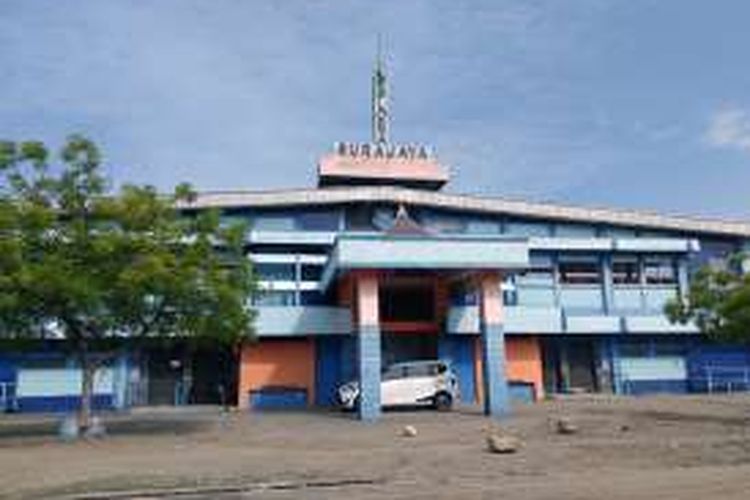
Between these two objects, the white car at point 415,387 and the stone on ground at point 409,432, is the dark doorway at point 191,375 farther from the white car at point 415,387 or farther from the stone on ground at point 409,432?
the stone on ground at point 409,432

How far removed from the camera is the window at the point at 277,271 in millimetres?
38906

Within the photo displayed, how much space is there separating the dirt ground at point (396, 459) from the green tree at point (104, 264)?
2.79 m

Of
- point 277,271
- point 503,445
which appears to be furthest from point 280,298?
point 503,445

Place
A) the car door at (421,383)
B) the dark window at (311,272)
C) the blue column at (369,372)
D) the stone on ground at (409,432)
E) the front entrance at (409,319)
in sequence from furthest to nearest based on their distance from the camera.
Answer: the dark window at (311,272), the front entrance at (409,319), the car door at (421,383), the blue column at (369,372), the stone on ground at (409,432)

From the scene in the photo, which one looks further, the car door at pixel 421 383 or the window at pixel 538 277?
the window at pixel 538 277

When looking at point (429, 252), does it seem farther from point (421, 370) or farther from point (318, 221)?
point (318, 221)

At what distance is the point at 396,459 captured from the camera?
1630 centimetres

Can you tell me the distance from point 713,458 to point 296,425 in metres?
13.0

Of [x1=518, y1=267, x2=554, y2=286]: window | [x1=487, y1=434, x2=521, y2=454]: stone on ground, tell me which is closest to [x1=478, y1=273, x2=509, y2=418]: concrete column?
[x1=487, y1=434, x2=521, y2=454]: stone on ground

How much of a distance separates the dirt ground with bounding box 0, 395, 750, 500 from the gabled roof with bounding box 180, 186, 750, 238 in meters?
14.3

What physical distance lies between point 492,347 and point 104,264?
12.7 meters

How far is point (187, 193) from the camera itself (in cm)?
2445

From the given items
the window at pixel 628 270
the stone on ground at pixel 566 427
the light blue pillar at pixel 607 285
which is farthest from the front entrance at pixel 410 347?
the stone on ground at pixel 566 427

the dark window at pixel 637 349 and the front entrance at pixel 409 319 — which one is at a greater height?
the front entrance at pixel 409 319
